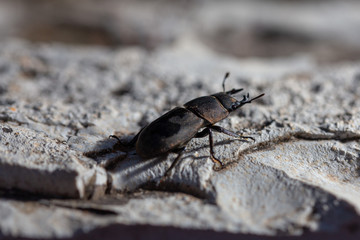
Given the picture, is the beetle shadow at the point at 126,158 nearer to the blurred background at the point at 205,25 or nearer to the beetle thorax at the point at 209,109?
the beetle thorax at the point at 209,109

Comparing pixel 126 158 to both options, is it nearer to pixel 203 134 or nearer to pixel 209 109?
pixel 203 134

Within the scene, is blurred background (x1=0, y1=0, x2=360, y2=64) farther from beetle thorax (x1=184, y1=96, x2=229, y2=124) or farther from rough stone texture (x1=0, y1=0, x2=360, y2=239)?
beetle thorax (x1=184, y1=96, x2=229, y2=124)

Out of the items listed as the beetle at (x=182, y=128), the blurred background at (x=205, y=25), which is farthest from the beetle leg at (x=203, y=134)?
the blurred background at (x=205, y=25)

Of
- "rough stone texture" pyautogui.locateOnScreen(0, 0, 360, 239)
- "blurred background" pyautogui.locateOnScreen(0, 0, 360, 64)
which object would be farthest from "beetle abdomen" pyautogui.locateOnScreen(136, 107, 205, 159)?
"blurred background" pyautogui.locateOnScreen(0, 0, 360, 64)

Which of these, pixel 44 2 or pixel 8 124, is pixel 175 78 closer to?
pixel 8 124

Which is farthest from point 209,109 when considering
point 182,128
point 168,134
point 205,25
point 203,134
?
point 205,25

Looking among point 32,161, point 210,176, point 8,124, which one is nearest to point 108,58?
point 8,124
